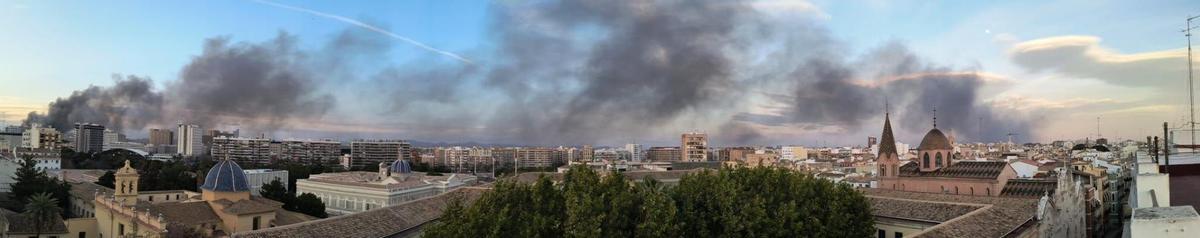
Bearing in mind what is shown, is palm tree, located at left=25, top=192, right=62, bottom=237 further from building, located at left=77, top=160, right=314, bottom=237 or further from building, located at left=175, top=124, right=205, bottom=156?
building, located at left=175, top=124, right=205, bottom=156

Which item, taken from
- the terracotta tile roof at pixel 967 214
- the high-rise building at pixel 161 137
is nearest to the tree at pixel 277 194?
the terracotta tile roof at pixel 967 214

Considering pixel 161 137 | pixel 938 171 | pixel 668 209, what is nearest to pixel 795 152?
pixel 938 171

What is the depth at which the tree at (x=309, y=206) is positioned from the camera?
40.1 m

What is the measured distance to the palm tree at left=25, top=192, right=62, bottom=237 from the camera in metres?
30.6

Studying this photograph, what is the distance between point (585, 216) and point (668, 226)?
175 centimetres

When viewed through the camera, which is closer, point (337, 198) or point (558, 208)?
point (558, 208)

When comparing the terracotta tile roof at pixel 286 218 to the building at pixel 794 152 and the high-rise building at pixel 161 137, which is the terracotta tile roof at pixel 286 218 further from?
the high-rise building at pixel 161 137

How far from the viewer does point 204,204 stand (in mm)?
32344

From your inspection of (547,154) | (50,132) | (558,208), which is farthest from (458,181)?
(547,154)

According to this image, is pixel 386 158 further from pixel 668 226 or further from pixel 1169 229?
pixel 1169 229

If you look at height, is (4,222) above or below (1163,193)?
below

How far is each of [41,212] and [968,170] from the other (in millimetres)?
44096

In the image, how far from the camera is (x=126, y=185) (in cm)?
3425

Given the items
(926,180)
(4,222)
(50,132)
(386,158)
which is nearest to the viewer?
(4,222)
